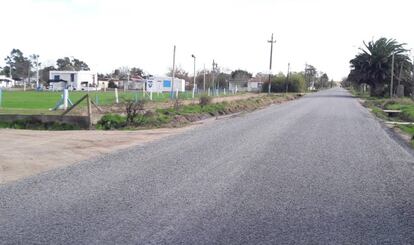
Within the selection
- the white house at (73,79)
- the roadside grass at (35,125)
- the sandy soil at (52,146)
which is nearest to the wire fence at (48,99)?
the roadside grass at (35,125)

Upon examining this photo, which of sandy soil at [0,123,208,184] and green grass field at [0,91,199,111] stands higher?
green grass field at [0,91,199,111]

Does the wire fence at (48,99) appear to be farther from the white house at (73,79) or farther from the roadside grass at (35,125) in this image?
the white house at (73,79)

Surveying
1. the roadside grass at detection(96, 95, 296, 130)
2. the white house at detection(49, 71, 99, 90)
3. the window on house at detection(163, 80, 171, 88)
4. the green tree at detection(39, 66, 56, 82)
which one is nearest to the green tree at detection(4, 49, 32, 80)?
the green tree at detection(39, 66, 56, 82)

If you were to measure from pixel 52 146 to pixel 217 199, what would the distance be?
8064 millimetres

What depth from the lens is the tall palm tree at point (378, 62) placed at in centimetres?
8262

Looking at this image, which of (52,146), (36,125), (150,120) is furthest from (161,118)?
(52,146)

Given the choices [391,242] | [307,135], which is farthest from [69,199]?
[307,135]

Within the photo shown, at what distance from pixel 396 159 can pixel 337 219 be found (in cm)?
716

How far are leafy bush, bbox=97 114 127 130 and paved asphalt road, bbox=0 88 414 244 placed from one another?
7.04 metres

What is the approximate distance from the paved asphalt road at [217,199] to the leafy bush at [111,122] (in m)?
7.04

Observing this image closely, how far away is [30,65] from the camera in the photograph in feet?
512

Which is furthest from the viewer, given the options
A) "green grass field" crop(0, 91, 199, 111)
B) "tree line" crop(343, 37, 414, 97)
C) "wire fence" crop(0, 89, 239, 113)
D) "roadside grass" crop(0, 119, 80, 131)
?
"tree line" crop(343, 37, 414, 97)

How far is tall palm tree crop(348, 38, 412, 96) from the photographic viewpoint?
82.6 meters

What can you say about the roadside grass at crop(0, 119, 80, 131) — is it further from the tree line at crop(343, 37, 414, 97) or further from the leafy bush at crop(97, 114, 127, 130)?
the tree line at crop(343, 37, 414, 97)
